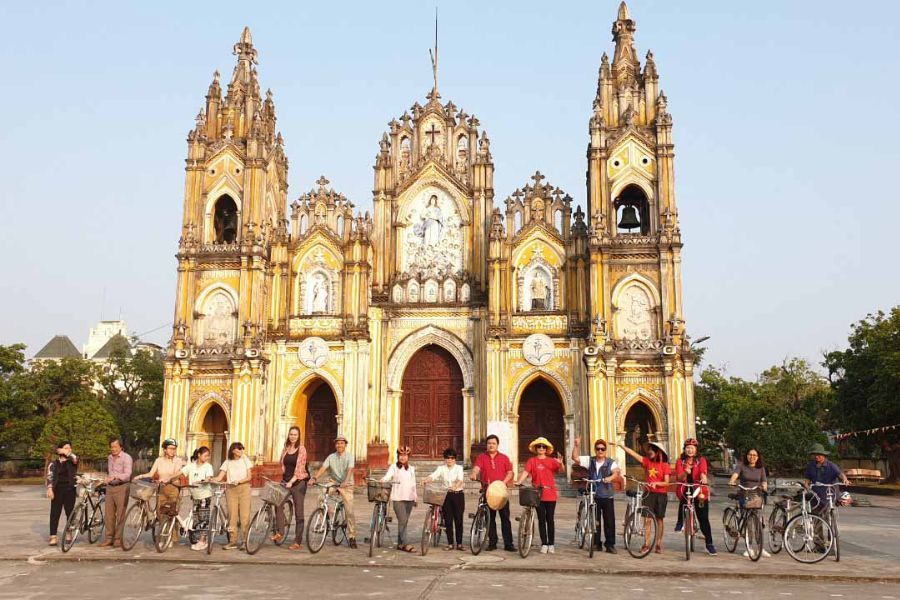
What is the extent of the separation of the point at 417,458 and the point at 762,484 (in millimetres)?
19341

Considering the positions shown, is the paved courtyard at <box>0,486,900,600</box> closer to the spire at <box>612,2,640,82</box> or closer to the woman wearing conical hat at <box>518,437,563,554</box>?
the woman wearing conical hat at <box>518,437,563,554</box>

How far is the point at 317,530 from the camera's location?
1363cm

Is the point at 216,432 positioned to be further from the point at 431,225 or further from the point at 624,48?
the point at 624,48

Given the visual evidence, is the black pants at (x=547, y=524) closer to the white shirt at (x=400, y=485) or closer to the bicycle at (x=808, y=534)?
the white shirt at (x=400, y=485)

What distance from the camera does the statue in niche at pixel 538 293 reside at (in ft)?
103

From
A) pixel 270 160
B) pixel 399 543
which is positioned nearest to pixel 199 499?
pixel 399 543

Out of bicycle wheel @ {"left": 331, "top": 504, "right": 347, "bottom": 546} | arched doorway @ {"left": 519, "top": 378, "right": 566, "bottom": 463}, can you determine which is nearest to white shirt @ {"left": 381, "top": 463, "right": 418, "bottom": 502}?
bicycle wheel @ {"left": 331, "top": 504, "right": 347, "bottom": 546}

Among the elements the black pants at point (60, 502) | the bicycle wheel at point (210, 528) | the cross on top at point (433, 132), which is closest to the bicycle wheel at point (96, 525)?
the black pants at point (60, 502)

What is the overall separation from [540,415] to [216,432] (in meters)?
12.6

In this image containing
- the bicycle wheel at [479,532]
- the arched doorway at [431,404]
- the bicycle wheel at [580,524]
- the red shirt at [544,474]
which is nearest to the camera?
the bicycle wheel at [479,532]

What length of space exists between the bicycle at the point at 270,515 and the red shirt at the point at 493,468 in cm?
329

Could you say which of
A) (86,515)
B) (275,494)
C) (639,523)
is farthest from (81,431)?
(639,523)

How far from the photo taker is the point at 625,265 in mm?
30312

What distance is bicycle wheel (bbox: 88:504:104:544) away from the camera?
14.6 m
